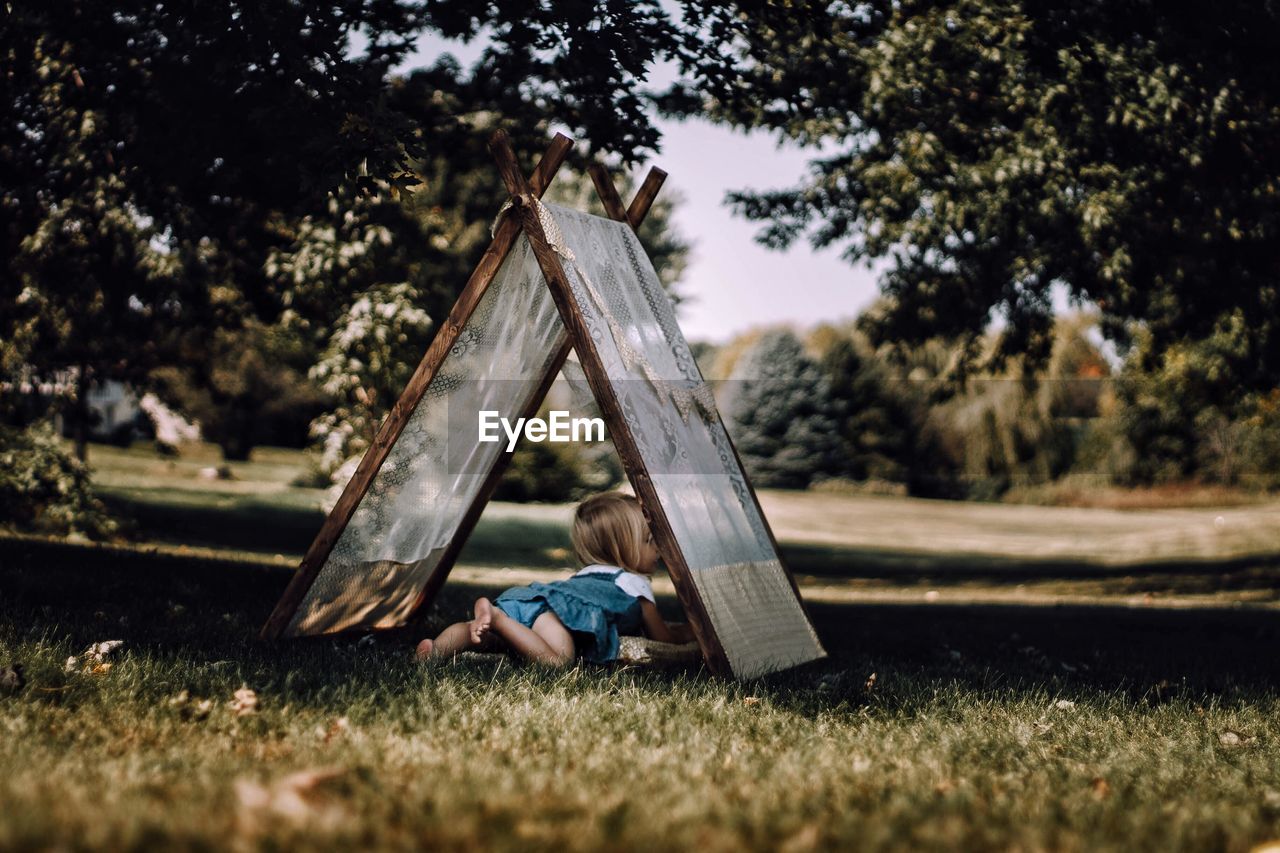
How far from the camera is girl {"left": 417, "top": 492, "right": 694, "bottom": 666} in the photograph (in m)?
4.80

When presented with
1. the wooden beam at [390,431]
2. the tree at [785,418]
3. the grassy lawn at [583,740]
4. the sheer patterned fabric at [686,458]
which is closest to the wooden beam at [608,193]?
the sheer patterned fabric at [686,458]

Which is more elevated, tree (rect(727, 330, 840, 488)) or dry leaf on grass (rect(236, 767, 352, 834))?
dry leaf on grass (rect(236, 767, 352, 834))

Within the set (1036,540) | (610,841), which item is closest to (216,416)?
(1036,540)

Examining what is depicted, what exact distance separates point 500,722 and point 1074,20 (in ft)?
20.6

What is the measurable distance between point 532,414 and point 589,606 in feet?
4.52

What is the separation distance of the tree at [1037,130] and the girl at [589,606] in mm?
3409

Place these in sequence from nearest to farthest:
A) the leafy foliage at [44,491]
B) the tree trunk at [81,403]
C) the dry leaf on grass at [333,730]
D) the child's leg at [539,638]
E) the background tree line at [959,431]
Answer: the dry leaf on grass at [333,730]
the child's leg at [539,638]
the leafy foliage at [44,491]
the tree trunk at [81,403]
the background tree line at [959,431]

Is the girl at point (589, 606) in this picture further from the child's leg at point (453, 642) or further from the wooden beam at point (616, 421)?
the wooden beam at point (616, 421)

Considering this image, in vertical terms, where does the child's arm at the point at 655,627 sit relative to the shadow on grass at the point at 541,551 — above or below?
above

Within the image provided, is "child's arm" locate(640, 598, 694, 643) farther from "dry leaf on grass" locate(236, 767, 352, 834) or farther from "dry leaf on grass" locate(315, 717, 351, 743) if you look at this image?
"dry leaf on grass" locate(236, 767, 352, 834)

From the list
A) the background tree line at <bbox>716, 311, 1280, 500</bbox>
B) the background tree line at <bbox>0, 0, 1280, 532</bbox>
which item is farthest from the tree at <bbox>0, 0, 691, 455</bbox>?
the background tree line at <bbox>716, 311, 1280, 500</bbox>

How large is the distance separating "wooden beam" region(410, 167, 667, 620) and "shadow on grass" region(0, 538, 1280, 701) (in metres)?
0.27

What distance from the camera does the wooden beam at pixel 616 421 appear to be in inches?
184

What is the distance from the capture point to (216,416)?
30359mm
